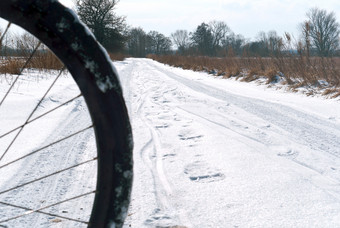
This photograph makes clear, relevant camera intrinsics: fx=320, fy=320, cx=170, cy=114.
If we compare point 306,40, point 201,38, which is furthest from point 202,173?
point 201,38

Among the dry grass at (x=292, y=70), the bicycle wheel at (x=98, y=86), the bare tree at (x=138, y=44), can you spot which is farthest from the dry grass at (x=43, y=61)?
the bare tree at (x=138, y=44)

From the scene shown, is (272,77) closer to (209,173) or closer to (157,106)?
(157,106)

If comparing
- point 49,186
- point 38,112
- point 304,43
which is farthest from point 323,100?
point 49,186

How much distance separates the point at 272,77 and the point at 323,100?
260 cm

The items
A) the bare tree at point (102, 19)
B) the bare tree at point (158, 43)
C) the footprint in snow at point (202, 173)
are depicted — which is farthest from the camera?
the bare tree at point (158, 43)

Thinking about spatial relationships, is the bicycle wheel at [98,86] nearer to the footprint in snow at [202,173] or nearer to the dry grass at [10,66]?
the footprint in snow at [202,173]

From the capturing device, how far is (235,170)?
1988mm

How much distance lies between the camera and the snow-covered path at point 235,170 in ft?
4.68

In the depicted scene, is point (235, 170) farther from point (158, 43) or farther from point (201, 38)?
point (158, 43)

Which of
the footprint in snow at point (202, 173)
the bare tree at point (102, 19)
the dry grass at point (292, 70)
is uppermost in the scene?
the bare tree at point (102, 19)

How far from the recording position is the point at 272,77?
7.93 m

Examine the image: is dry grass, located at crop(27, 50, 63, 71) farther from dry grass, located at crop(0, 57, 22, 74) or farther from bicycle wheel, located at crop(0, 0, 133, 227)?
bicycle wheel, located at crop(0, 0, 133, 227)

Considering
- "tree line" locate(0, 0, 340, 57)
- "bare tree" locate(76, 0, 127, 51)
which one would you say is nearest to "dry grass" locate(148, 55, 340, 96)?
"tree line" locate(0, 0, 340, 57)

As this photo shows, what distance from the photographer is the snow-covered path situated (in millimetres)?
1428
